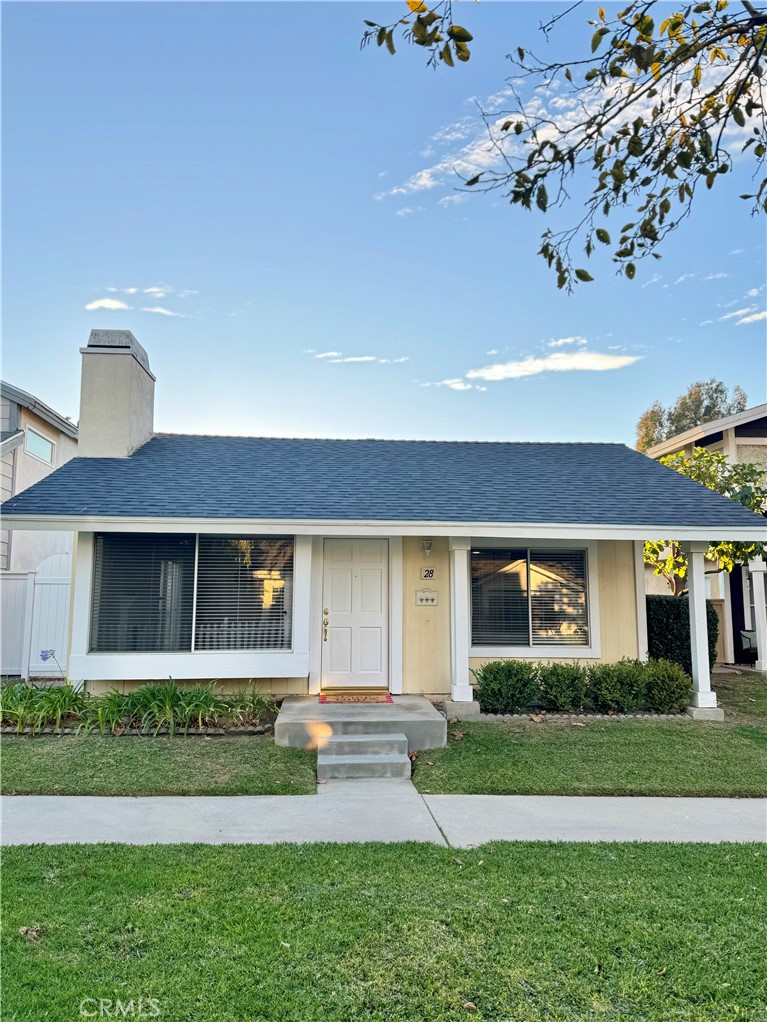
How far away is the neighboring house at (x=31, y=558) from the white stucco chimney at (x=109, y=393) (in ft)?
4.99

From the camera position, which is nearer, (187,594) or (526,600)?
(187,594)

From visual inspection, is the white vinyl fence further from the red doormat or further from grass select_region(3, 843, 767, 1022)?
grass select_region(3, 843, 767, 1022)

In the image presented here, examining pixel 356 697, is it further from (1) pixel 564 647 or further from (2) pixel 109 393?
(2) pixel 109 393

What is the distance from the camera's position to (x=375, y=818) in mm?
4891

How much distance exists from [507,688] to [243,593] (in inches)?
145

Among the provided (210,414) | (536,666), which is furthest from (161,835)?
(210,414)

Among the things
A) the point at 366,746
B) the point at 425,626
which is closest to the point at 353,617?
the point at 425,626

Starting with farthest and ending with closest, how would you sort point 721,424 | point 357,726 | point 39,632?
1. point 721,424
2. point 39,632
3. point 357,726

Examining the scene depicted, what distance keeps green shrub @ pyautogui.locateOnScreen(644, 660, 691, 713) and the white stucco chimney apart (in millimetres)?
8195

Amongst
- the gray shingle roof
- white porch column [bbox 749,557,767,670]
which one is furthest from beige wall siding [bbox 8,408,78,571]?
white porch column [bbox 749,557,767,670]

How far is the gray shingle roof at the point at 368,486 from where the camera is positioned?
8.21 m

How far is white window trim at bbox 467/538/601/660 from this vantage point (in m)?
9.01

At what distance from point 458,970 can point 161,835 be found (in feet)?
8.29

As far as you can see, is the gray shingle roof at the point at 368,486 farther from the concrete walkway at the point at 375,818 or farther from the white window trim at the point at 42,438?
the concrete walkway at the point at 375,818
